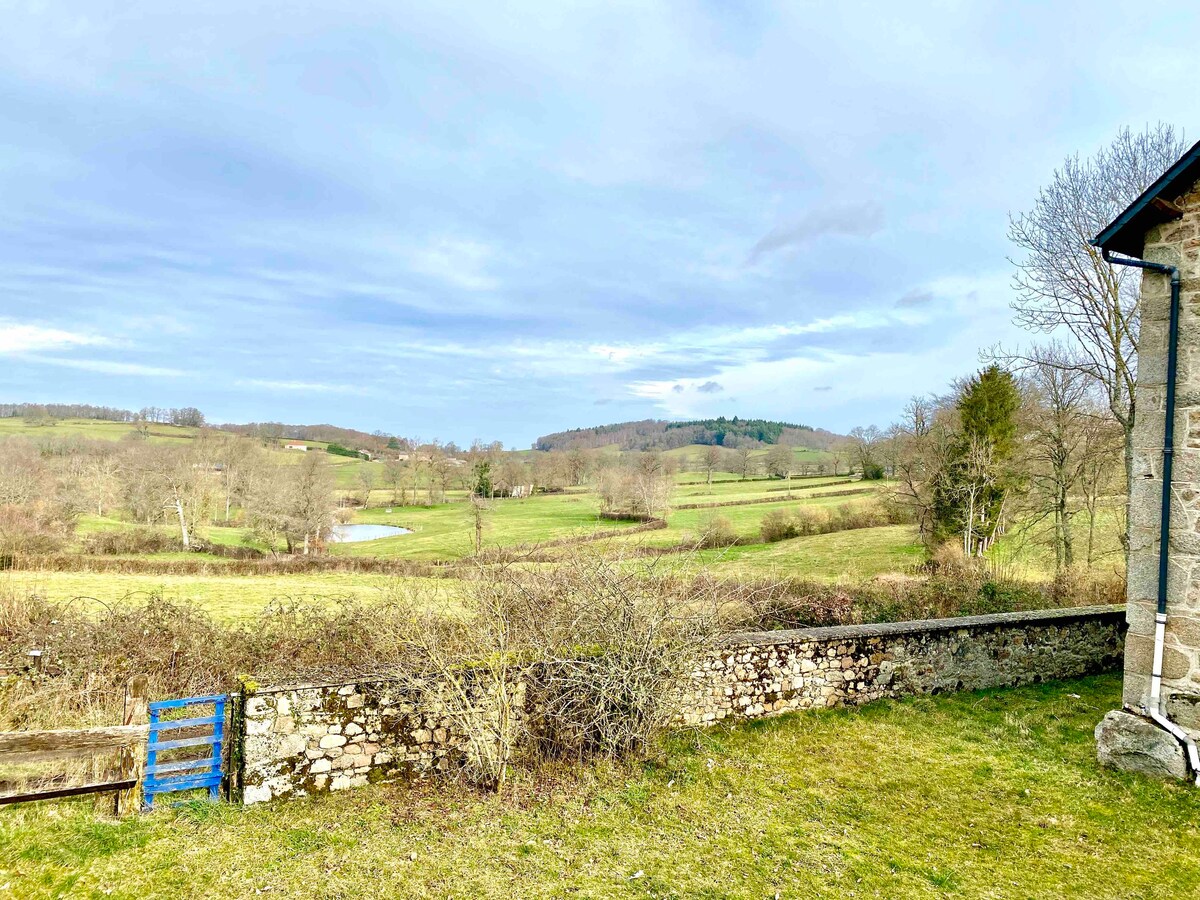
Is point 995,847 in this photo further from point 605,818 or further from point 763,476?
point 763,476

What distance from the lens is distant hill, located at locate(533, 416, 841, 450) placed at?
9931 centimetres

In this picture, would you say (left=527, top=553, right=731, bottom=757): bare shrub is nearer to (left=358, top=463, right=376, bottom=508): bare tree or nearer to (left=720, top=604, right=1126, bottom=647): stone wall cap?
(left=720, top=604, right=1126, bottom=647): stone wall cap

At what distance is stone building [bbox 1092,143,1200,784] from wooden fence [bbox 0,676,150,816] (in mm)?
9626

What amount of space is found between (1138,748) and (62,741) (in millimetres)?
10133

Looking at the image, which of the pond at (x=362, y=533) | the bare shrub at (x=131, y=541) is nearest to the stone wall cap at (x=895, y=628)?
the bare shrub at (x=131, y=541)

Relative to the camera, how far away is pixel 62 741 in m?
5.23

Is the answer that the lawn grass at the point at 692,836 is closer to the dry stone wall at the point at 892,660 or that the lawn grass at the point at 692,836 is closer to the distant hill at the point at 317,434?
the dry stone wall at the point at 892,660

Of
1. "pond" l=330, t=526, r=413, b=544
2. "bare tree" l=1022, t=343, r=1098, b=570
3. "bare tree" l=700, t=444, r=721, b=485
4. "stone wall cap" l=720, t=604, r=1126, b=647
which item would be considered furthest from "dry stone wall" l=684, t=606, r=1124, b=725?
"bare tree" l=700, t=444, r=721, b=485

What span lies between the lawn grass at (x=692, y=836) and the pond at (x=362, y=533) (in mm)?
39560

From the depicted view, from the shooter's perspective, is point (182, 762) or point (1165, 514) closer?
point (182, 762)

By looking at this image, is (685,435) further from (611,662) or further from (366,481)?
(611,662)

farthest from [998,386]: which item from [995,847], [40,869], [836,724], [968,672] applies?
[40,869]

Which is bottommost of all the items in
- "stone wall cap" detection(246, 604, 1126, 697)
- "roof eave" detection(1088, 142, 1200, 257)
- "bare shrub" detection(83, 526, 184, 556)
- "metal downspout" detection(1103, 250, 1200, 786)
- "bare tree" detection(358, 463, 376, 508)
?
"bare shrub" detection(83, 526, 184, 556)

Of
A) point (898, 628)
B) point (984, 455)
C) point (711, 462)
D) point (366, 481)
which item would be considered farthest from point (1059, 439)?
point (366, 481)
